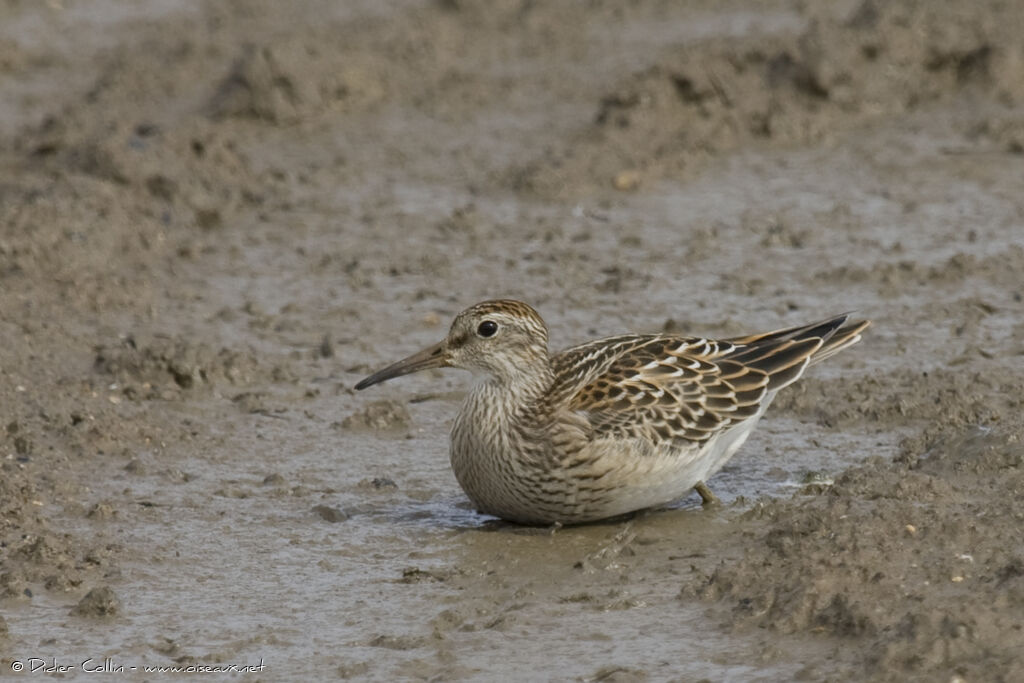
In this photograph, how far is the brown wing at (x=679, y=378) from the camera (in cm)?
770

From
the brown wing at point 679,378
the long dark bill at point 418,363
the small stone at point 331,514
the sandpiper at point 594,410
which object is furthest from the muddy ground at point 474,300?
the long dark bill at point 418,363

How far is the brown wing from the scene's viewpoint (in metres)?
7.70

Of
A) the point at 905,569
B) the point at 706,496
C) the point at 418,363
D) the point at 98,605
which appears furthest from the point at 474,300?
the point at 905,569

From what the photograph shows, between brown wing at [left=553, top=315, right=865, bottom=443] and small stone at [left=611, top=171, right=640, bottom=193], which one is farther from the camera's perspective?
small stone at [left=611, top=171, right=640, bottom=193]

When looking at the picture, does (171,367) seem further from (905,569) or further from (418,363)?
(905,569)

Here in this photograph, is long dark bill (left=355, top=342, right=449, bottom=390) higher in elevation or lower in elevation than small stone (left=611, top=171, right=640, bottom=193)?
lower

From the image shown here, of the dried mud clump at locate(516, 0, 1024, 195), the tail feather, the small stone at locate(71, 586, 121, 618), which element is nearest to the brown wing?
the tail feather

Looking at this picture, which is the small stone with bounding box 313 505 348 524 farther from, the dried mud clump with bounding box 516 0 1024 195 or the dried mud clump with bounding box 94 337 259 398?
the dried mud clump with bounding box 516 0 1024 195

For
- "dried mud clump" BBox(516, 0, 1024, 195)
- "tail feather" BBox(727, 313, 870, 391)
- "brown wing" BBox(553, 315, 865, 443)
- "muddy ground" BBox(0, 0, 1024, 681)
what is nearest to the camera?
"muddy ground" BBox(0, 0, 1024, 681)

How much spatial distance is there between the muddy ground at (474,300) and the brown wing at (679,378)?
0.45 metres

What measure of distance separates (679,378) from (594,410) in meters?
0.48

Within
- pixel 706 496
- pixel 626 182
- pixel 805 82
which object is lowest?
pixel 706 496

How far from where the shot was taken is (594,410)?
7695 mm

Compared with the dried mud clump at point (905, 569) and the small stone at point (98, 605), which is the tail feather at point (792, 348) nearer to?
the dried mud clump at point (905, 569)
